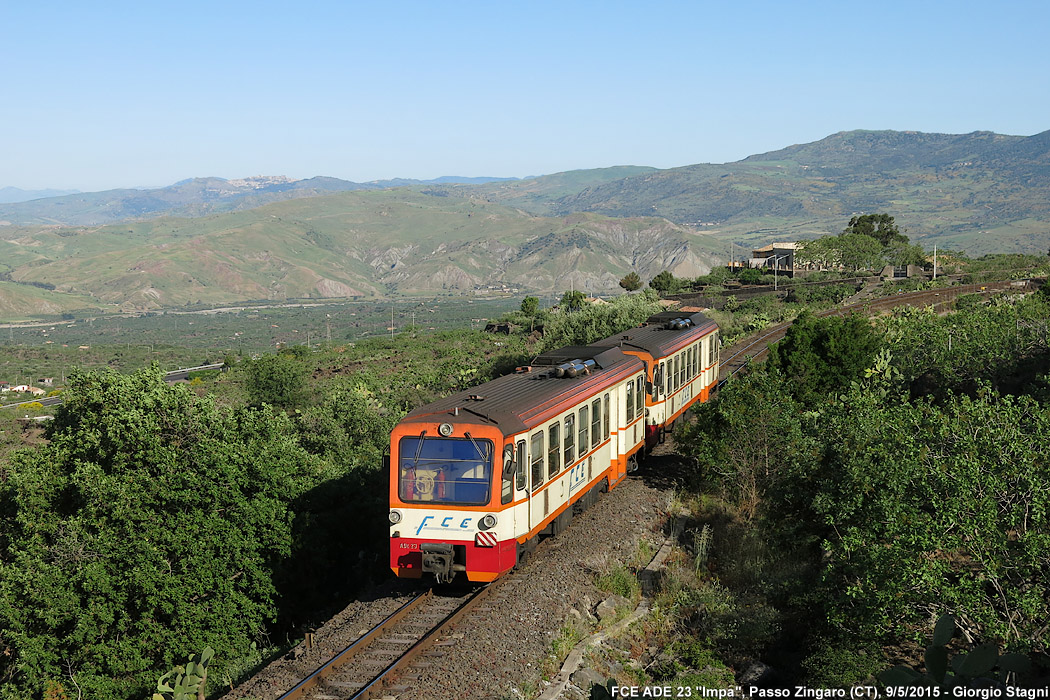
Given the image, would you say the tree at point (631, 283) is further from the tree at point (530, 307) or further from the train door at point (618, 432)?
the train door at point (618, 432)

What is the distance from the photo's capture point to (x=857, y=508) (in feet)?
46.9

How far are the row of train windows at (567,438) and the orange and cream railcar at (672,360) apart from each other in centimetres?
414

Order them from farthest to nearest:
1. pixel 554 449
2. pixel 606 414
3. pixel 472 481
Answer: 1. pixel 606 414
2. pixel 554 449
3. pixel 472 481

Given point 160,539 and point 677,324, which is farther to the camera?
point 677,324

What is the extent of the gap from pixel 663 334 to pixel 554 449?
11.4 metres

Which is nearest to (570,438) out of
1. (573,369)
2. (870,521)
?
(573,369)

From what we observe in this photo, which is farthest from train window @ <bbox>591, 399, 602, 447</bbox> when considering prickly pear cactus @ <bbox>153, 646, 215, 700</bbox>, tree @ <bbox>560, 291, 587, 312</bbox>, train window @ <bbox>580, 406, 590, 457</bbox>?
tree @ <bbox>560, 291, 587, 312</bbox>

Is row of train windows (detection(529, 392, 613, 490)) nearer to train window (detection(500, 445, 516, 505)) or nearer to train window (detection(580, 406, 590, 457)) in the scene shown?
train window (detection(580, 406, 590, 457))

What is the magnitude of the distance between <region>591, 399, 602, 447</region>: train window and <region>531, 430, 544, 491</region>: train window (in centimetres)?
318

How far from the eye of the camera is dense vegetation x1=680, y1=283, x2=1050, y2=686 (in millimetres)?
11977

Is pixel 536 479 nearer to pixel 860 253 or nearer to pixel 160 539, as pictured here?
pixel 160 539

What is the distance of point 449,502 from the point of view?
1511 centimetres

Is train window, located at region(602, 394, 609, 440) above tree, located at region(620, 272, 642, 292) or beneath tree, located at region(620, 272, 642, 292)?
above

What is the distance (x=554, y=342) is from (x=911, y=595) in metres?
41.1
